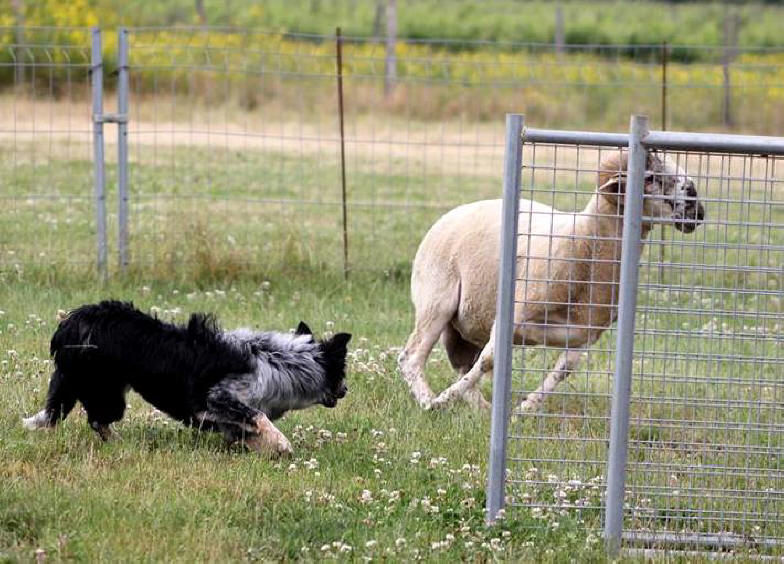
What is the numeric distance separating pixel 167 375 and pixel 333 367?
3.08ft

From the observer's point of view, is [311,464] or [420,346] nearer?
[311,464]

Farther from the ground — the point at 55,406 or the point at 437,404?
the point at 55,406

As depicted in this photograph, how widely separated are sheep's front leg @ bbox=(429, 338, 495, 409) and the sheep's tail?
2.19 metres

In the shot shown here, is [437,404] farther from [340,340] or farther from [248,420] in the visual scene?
[248,420]

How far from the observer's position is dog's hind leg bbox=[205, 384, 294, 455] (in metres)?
5.90

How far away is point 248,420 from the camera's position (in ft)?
19.4

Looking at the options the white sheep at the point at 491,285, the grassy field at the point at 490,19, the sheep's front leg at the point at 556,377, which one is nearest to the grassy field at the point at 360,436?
the sheep's front leg at the point at 556,377

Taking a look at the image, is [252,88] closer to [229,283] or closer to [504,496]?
[229,283]

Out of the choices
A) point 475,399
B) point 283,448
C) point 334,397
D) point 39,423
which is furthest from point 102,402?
point 475,399

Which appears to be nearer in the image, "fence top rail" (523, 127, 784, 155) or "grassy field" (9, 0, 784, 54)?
"fence top rail" (523, 127, 784, 155)

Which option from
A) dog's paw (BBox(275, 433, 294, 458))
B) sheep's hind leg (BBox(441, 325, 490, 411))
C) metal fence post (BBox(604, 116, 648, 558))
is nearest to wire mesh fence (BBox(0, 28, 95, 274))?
sheep's hind leg (BBox(441, 325, 490, 411))

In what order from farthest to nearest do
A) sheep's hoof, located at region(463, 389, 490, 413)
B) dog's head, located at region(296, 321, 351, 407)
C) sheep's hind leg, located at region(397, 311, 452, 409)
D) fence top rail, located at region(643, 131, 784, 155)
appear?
1. sheep's hind leg, located at region(397, 311, 452, 409)
2. sheep's hoof, located at region(463, 389, 490, 413)
3. dog's head, located at region(296, 321, 351, 407)
4. fence top rail, located at region(643, 131, 784, 155)

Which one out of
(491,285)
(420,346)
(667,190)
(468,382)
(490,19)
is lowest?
(468,382)

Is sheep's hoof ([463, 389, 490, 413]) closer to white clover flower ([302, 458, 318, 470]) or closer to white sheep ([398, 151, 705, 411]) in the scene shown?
white sheep ([398, 151, 705, 411])
